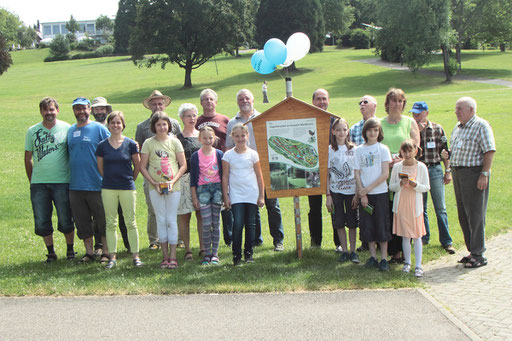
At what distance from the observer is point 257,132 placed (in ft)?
23.7

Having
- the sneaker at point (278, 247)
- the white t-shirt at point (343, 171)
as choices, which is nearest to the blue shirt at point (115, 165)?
the sneaker at point (278, 247)

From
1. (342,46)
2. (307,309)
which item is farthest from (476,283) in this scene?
(342,46)

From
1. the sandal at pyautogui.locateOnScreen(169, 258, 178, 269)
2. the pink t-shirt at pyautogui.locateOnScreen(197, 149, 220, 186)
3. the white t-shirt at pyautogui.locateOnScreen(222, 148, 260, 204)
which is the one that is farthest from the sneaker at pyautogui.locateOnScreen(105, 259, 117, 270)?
the white t-shirt at pyautogui.locateOnScreen(222, 148, 260, 204)

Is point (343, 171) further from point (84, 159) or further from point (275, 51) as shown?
point (84, 159)

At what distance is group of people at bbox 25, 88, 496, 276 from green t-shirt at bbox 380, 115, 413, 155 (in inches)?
0.6

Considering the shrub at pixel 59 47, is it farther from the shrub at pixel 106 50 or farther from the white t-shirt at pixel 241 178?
the white t-shirt at pixel 241 178

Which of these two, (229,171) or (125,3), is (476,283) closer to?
(229,171)

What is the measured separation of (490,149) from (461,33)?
51.7 m

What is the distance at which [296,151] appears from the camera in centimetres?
731

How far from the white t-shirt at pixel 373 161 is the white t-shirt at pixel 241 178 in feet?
4.87

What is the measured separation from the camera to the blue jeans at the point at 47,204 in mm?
7472

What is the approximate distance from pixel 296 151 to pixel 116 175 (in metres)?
2.54

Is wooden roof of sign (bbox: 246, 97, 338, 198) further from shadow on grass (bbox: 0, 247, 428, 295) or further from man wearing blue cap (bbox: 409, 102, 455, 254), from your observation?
man wearing blue cap (bbox: 409, 102, 455, 254)

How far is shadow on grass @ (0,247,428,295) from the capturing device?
20.3ft
